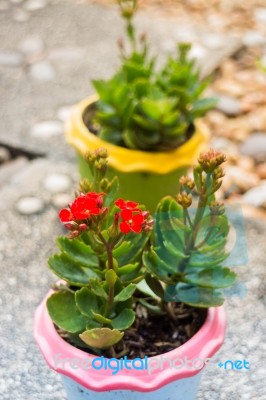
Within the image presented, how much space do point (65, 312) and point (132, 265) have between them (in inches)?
4.9

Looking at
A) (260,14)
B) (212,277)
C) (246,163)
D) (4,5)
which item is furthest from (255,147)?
(4,5)

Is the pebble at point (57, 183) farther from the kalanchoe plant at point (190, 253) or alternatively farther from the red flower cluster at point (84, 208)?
the red flower cluster at point (84, 208)

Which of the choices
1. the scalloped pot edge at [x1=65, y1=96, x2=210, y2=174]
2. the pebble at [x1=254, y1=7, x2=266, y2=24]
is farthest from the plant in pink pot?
the pebble at [x1=254, y1=7, x2=266, y2=24]

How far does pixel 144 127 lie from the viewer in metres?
1.64

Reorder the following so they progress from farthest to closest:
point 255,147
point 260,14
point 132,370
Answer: point 260,14, point 255,147, point 132,370

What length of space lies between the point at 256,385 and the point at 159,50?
1.45 m

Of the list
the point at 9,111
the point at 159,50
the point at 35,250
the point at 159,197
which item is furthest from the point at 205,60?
the point at 35,250

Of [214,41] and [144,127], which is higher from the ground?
[144,127]

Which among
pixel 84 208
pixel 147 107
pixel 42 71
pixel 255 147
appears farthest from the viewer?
pixel 42 71

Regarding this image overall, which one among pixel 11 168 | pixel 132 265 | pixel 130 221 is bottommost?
pixel 11 168

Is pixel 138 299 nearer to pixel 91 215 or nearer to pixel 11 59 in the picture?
pixel 91 215

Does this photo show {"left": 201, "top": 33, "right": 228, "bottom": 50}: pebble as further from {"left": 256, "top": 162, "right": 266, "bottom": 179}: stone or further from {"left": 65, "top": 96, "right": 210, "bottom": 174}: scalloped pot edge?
{"left": 65, "top": 96, "right": 210, "bottom": 174}: scalloped pot edge

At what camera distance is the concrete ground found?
140 centimetres

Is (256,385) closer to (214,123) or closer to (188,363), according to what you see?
(188,363)
